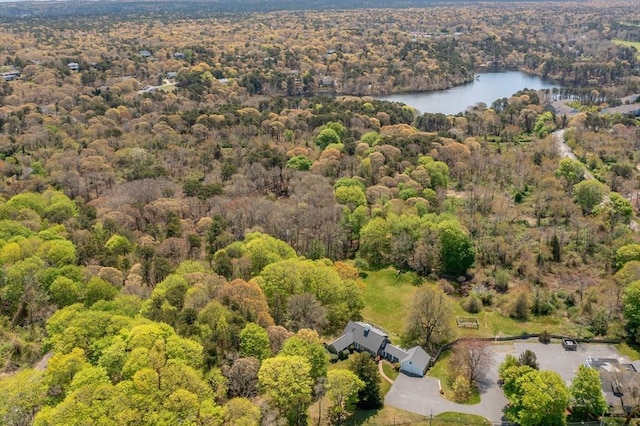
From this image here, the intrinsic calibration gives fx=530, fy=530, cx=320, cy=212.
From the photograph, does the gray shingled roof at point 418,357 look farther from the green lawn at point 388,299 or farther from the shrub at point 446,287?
the shrub at point 446,287

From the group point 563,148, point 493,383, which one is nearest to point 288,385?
point 493,383

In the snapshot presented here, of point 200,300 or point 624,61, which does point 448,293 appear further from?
point 624,61

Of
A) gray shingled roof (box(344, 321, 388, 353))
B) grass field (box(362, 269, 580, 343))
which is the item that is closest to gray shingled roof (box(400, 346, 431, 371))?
gray shingled roof (box(344, 321, 388, 353))

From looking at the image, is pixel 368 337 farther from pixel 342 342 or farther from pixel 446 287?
pixel 446 287

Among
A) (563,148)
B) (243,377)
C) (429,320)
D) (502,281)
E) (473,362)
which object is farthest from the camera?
(563,148)

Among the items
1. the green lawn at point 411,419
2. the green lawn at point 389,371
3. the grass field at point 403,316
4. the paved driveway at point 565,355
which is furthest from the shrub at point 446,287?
the green lawn at point 411,419

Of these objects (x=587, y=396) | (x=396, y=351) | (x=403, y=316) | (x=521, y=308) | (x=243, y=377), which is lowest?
(x=403, y=316)

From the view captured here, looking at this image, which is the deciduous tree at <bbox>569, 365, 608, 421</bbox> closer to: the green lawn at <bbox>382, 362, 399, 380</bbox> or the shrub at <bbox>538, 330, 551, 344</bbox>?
the shrub at <bbox>538, 330, 551, 344</bbox>
